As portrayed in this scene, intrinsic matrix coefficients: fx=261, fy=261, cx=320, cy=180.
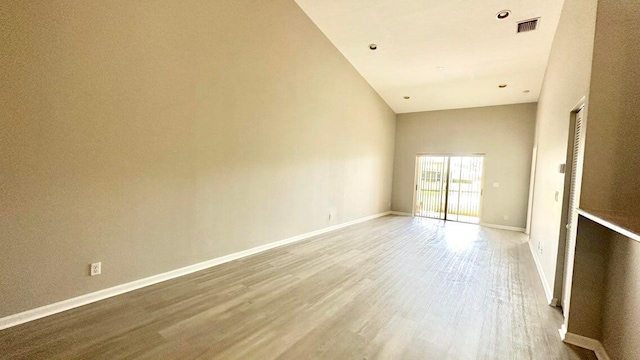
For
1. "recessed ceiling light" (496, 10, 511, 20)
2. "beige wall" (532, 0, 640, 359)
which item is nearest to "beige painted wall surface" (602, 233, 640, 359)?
"beige wall" (532, 0, 640, 359)

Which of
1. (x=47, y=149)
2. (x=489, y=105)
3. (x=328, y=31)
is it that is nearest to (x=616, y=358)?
(x=47, y=149)

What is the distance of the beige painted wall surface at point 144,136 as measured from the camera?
211cm

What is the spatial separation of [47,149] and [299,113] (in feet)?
11.1

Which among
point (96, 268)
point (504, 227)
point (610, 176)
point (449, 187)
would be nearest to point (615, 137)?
point (610, 176)

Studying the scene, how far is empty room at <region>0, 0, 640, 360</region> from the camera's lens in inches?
77.1

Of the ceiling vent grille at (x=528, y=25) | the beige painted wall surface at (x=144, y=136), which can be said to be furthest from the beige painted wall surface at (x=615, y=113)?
the beige painted wall surface at (x=144, y=136)

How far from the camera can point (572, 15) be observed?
2822 millimetres

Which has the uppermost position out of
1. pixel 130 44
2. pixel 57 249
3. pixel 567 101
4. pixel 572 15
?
pixel 572 15

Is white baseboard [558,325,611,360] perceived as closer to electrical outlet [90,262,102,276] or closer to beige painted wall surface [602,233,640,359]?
beige painted wall surface [602,233,640,359]

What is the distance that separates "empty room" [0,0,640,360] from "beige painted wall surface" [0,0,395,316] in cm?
2

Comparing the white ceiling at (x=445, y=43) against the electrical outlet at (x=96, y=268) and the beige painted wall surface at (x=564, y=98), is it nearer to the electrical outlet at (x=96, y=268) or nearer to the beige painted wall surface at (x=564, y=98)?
the beige painted wall surface at (x=564, y=98)

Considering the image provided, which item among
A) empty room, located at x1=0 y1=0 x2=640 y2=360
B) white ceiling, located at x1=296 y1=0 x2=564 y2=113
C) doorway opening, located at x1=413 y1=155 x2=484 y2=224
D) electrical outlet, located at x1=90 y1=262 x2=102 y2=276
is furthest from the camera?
doorway opening, located at x1=413 y1=155 x2=484 y2=224

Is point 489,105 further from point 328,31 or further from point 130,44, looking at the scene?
point 130,44

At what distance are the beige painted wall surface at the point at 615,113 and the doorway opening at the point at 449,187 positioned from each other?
5.93 meters
